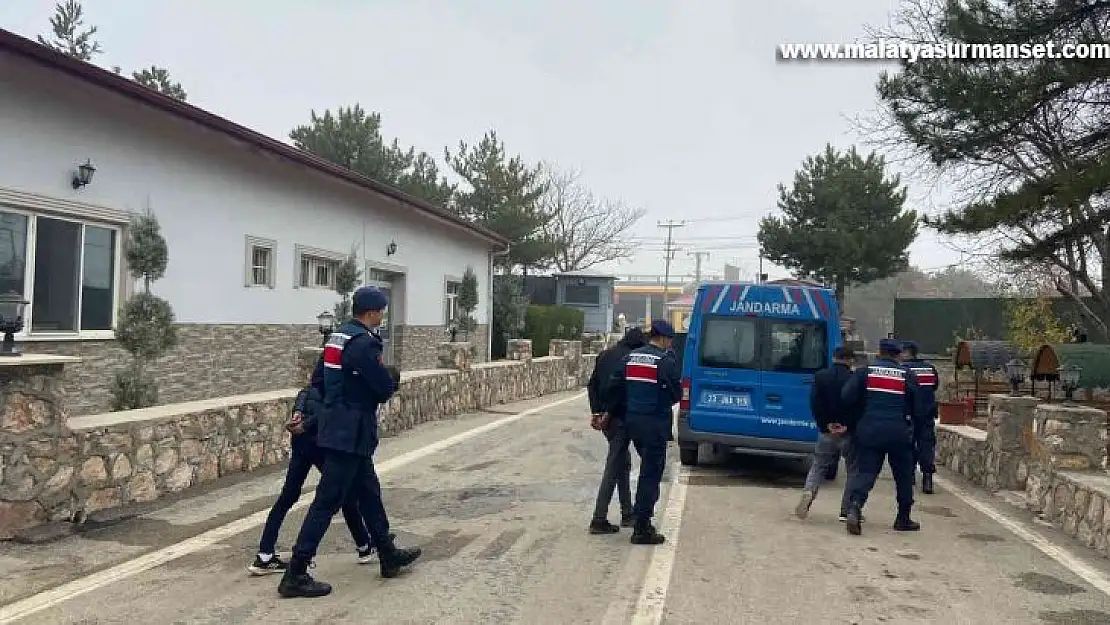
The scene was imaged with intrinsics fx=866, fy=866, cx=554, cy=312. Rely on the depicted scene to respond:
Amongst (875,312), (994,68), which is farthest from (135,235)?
(875,312)

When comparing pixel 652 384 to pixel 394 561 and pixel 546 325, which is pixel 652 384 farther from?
pixel 546 325

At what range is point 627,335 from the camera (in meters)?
7.45

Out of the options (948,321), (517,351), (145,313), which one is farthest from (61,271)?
(948,321)

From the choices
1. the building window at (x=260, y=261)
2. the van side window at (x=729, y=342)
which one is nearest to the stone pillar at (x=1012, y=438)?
the van side window at (x=729, y=342)

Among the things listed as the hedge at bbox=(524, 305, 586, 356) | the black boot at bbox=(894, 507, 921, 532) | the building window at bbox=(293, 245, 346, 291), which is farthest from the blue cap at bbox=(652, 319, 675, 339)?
the hedge at bbox=(524, 305, 586, 356)

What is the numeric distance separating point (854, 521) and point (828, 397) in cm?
122

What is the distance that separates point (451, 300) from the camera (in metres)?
26.6

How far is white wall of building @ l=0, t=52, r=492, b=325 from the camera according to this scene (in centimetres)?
1045

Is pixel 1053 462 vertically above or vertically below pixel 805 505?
above

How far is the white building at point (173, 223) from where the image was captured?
10461 millimetres

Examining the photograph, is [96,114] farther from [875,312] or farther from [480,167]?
[875,312]

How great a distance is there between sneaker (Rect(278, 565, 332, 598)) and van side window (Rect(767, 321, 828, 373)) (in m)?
6.61

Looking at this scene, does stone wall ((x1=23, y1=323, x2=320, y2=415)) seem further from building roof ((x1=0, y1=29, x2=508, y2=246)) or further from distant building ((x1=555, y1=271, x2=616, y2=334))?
distant building ((x1=555, y1=271, x2=616, y2=334))

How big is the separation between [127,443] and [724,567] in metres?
4.98
